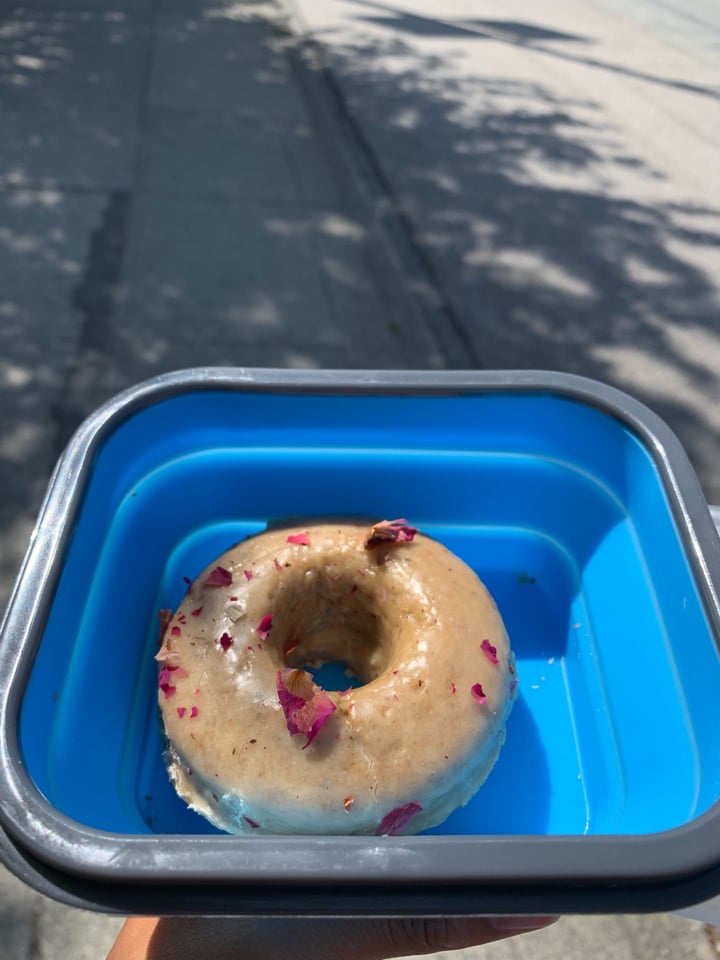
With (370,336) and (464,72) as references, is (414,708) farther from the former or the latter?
(464,72)

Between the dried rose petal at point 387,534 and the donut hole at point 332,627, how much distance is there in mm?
77

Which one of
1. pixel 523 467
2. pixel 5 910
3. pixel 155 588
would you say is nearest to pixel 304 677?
pixel 155 588

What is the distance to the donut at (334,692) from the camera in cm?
133

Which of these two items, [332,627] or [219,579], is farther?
[332,627]

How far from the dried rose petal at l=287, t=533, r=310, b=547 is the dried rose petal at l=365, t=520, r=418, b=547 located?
0.13 metres

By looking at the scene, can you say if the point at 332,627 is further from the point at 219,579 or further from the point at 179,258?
the point at 179,258

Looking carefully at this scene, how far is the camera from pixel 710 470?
3053 millimetres

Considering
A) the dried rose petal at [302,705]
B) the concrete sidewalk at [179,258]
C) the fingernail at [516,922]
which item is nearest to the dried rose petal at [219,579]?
the dried rose petal at [302,705]

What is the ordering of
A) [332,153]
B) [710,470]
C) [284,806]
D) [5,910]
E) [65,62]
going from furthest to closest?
[65,62] < [332,153] < [710,470] < [5,910] < [284,806]

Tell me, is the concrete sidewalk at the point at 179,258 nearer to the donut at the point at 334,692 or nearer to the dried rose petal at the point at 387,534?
the donut at the point at 334,692

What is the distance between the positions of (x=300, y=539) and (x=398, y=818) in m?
0.58

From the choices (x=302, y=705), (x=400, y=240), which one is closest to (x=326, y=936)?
(x=302, y=705)

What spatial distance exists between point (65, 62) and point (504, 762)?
5.83 meters

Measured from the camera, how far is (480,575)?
193 cm
